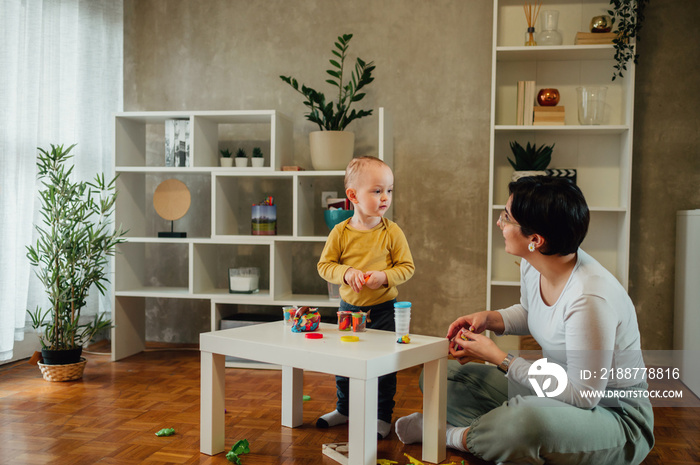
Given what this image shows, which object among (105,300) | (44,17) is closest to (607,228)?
(105,300)

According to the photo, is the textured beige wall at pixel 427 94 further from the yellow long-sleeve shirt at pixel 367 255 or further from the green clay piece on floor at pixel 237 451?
the green clay piece on floor at pixel 237 451

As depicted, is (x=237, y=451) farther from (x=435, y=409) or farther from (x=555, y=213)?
(x=555, y=213)

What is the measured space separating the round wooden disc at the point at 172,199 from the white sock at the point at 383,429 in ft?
6.43

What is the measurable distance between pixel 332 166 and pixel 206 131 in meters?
0.83

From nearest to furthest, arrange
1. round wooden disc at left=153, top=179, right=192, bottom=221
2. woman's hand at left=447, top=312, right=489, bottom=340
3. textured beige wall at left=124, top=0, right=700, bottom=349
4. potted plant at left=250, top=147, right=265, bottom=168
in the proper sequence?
woman's hand at left=447, top=312, right=489, bottom=340
textured beige wall at left=124, top=0, right=700, bottom=349
potted plant at left=250, top=147, right=265, bottom=168
round wooden disc at left=153, top=179, right=192, bottom=221

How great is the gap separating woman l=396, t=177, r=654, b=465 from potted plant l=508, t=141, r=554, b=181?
151cm

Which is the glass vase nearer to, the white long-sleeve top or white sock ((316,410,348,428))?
the white long-sleeve top

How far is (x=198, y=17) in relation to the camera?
3992 millimetres

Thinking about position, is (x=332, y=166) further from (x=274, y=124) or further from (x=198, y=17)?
(x=198, y=17)

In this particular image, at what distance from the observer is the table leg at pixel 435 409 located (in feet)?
6.64

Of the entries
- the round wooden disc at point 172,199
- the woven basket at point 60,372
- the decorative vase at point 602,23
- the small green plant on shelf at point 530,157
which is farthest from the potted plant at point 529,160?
the woven basket at point 60,372

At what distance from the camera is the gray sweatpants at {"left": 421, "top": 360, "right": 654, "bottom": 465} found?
5.68 feet

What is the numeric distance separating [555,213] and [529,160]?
170cm

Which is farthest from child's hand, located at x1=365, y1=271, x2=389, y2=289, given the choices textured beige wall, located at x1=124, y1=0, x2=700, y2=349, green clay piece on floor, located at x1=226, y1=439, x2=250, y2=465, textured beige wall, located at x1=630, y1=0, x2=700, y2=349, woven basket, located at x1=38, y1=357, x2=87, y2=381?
textured beige wall, located at x1=630, y1=0, x2=700, y2=349
